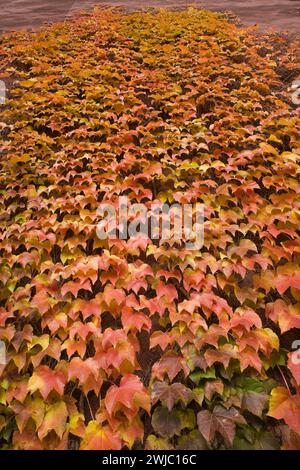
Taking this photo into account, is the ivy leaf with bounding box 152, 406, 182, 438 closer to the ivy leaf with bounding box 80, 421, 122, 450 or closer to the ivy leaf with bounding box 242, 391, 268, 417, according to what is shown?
the ivy leaf with bounding box 80, 421, 122, 450

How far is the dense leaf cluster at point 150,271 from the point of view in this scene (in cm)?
231

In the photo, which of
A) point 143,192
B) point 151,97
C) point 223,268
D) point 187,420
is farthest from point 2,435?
point 151,97

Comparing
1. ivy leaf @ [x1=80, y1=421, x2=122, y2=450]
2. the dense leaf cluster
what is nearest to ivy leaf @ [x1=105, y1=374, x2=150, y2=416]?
the dense leaf cluster

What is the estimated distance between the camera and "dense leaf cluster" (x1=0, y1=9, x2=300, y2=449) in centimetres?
231

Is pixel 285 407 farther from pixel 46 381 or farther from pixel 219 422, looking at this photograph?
pixel 46 381

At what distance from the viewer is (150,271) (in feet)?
9.71

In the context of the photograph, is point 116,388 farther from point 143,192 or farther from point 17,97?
point 17,97

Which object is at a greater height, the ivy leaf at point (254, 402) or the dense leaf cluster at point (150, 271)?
→ the dense leaf cluster at point (150, 271)

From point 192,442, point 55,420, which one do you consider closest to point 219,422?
point 192,442

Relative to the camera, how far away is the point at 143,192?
364 centimetres

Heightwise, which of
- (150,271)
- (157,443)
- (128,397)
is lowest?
(157,443)

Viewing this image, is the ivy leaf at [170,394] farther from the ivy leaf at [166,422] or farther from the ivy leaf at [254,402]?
the ivy leaf at [254,402]

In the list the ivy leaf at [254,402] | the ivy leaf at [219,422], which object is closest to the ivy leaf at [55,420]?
the ivy leaf at [219,422]
